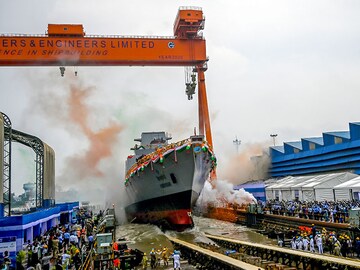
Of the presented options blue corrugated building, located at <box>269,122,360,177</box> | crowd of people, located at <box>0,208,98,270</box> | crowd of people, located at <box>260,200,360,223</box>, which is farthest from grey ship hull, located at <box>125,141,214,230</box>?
blue corrugated building, located at <box>269,122,360,177</box>

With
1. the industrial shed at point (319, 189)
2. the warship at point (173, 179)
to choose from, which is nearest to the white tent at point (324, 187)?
the industrial shed at point (319, 189)

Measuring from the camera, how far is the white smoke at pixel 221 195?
37.7 meters

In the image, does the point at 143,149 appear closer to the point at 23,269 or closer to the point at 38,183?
the point at 38,183

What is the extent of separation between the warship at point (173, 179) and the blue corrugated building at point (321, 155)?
15505 mm

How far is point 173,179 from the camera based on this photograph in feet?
78.5

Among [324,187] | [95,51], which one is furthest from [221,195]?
[95,51]

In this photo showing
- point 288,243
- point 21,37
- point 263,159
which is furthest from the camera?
point 263,159

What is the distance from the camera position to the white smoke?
3766cm

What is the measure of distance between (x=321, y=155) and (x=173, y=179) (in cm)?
2387

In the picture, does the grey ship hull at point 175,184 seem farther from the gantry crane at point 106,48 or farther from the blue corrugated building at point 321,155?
the blue corrugated building at point 321,155

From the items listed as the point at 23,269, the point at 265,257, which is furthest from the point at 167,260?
the point at 23,269

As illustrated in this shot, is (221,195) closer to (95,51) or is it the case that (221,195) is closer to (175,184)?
(175,184)

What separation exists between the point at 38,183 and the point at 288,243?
23.2m

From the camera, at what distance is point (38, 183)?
3266 centimetres
